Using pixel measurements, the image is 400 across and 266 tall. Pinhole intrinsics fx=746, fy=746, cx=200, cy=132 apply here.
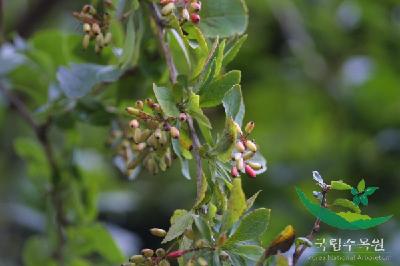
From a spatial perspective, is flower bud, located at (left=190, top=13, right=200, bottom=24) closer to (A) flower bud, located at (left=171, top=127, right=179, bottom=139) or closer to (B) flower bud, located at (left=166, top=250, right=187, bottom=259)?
(A) flower bud, located at (left=171, top=127, right=179, bottom=139)

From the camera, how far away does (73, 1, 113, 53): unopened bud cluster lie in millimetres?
738

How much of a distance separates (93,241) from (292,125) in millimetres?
749

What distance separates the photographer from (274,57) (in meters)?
1.85

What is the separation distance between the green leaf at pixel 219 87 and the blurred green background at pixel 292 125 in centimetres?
60

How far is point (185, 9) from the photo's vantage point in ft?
2.26

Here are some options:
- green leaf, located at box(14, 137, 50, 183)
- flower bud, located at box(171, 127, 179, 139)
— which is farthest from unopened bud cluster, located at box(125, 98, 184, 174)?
green leaf, located at box(14, 137, 50, 183)

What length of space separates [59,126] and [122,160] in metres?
0.12

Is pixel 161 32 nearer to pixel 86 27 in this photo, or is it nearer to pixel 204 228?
pixel 86 27

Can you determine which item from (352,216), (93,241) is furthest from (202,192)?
(93,241)

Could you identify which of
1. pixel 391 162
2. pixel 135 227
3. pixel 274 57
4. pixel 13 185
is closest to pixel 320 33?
pixel 274 57

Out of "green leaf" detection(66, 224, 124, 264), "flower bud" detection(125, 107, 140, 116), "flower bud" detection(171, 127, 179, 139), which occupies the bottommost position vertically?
"green leaf" detection(66, 224, 124, 264)

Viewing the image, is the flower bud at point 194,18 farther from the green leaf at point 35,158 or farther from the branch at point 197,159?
the green leaf at point 35,158

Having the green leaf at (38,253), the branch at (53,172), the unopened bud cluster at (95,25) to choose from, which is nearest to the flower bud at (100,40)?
the unopened bud cluster at (95,25)

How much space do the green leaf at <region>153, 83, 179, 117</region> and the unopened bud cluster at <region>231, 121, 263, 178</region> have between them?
0.20 feet
